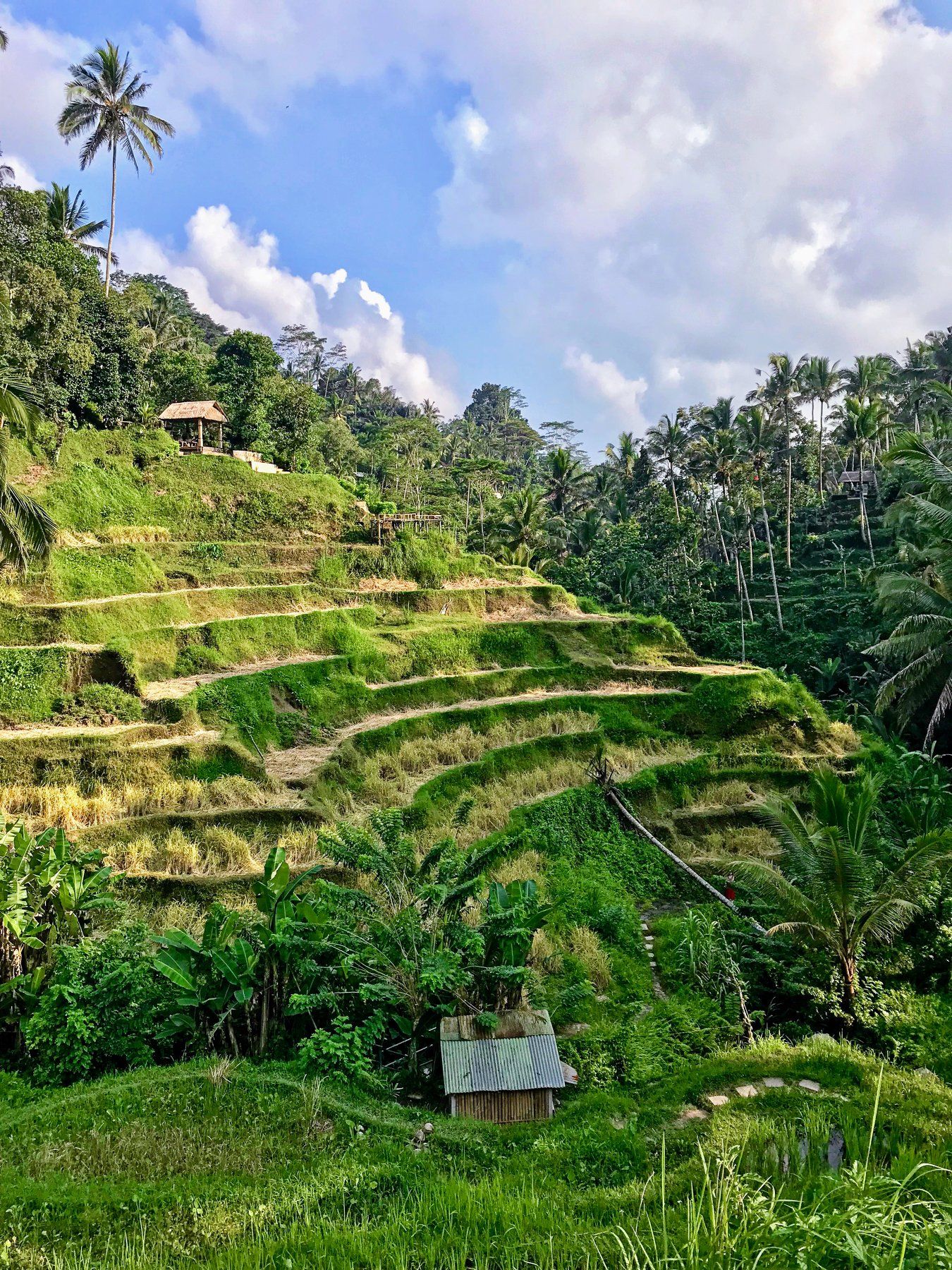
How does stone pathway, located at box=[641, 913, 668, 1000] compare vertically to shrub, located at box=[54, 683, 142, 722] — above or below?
below

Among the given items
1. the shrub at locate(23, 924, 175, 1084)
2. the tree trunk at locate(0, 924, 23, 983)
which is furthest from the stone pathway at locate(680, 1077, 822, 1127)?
the tree trunk at locate(0, 924, 23, 983)

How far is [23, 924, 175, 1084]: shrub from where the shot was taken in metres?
6.71

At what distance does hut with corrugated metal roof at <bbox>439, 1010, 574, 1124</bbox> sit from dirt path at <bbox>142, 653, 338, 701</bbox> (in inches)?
A: 357

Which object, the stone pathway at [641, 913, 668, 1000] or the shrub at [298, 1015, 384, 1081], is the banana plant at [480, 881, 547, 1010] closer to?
the shrub at [298, 1015, 384, 1081]

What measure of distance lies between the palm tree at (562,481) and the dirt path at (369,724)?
22.2m

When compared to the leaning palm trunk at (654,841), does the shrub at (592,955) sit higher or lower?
lower

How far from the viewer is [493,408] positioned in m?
89.0

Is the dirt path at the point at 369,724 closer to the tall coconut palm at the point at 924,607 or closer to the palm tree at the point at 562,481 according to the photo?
the tall coconut palm at the point at 924,607

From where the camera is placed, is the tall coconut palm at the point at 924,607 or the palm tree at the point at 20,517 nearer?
the palm tree at the point at 20,517

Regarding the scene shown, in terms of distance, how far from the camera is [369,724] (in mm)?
16594

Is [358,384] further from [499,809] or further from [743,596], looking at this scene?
[499,809]

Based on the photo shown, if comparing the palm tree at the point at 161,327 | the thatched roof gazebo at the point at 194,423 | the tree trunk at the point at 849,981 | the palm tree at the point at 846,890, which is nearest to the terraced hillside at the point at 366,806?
the tree trunk at the point at 849,981

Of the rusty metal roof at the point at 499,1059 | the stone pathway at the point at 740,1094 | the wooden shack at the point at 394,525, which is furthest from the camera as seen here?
the wooden shack at the point at 394,525

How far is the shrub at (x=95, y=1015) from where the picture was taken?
264 inches
